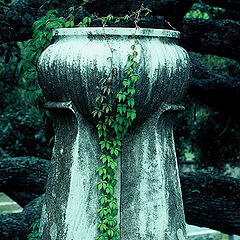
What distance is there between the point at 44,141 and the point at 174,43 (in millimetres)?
5308

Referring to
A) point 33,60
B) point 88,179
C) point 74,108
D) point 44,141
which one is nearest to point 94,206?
point 88,179

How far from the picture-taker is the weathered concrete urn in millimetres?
2393

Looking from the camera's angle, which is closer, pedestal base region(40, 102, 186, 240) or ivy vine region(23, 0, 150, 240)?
ivy vine region(23, 0, 150, 240)

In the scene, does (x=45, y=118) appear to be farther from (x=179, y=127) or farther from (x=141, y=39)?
(x=179, y=127)

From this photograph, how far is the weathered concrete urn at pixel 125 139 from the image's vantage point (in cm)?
239

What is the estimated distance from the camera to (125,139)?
2.56m

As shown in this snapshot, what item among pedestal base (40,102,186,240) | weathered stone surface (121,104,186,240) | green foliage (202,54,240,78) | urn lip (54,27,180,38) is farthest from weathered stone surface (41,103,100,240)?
green foliage (202,54,240,78)

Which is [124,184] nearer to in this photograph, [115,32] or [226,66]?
[115,32]

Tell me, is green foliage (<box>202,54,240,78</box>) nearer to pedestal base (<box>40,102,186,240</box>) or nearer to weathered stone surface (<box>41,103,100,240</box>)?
pedestal base (<box>40,102,186,240</box>)

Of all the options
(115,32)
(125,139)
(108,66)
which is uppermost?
(115,32)

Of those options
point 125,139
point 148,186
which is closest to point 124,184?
point 148,186

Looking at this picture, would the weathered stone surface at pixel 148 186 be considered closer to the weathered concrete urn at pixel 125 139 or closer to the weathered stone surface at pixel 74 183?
the weathered concrete urn at pixel 125 139

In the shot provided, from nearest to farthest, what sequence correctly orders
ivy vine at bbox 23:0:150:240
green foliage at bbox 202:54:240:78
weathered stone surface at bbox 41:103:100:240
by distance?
ivy vine at bbox 23:0:150:240, weathered stone surface at bbox 41:103:100:240, green foliage at bbox 202:54:240:78

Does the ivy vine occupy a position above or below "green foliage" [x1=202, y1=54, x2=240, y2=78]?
below
